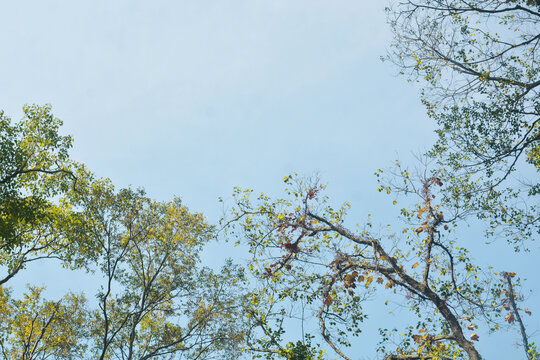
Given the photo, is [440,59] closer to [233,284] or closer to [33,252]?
[233,284]

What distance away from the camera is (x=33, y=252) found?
1725 cm

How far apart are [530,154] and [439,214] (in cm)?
379

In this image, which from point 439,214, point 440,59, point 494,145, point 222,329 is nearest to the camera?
point 439,214

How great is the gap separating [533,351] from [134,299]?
15213 mm

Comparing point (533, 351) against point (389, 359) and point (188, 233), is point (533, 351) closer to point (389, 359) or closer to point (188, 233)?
point (389, 359)

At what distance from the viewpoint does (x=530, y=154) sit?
13.6m

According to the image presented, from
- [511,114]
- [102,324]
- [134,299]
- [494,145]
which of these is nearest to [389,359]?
[494,145]

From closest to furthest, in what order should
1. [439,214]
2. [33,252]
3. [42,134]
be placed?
[439,214], [42,134], [33,252]

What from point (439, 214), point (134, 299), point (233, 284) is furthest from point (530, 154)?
point (134, 299)

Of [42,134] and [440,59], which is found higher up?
[440,59]

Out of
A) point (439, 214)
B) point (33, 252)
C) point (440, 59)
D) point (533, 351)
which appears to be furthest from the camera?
point (33, 252)

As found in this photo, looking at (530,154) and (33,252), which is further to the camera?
(33,252)

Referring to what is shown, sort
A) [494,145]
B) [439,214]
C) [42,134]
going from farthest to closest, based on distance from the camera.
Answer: [42,134] < [494,145] < [439,214]

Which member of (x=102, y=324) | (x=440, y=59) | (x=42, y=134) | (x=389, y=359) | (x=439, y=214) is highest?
(x=440, y=59)
